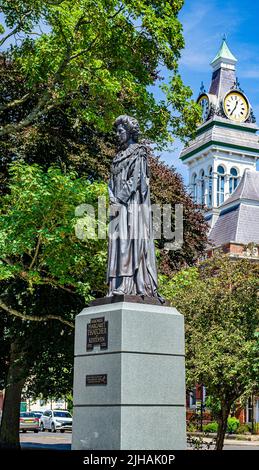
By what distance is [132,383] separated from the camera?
35.4 ft

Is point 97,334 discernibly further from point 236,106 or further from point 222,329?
point 236,106

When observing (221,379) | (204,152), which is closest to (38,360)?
(221,379)

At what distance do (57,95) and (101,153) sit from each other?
3.91 metres

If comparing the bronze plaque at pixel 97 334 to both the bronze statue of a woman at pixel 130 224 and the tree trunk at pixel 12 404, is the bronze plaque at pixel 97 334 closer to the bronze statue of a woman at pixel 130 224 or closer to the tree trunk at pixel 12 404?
the bronze statue of a woman at pixel 130 224

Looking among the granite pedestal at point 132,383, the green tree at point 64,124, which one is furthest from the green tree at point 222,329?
the granite pedestal at point 132,383

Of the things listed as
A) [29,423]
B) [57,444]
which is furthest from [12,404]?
[29,423]

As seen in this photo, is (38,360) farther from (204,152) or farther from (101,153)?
(204,152)

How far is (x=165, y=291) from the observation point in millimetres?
20797

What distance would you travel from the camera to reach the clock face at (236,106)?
9362 cm

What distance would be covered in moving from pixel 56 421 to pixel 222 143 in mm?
50408

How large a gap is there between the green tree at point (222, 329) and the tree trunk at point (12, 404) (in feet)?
26.0

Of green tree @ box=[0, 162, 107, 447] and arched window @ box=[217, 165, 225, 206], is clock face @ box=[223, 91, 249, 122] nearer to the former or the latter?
arched window @ box=[217, 165, 225, 206]

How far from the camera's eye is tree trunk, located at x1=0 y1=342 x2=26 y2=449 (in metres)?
26.6

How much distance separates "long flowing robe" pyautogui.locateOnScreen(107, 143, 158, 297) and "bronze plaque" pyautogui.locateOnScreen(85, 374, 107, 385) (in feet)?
4.50
